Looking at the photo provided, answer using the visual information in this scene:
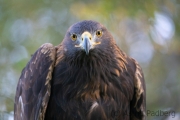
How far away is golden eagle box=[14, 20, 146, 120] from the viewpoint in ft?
25.0

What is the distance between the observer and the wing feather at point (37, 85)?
777 centimetres

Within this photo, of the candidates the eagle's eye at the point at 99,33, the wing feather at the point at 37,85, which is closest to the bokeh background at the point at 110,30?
the wing feather at the point at 37,85

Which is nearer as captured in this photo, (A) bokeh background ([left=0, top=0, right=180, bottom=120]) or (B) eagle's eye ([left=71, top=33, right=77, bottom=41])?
(B) eagle's eye ([left=71, top=33, right=77, bottom=41])

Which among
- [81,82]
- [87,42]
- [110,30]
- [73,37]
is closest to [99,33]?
[73,37]

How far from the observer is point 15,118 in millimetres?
8562

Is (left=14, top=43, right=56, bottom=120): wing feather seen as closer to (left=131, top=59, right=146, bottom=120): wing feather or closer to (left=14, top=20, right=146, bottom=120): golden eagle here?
(left=14, top=20, right=146, bottom=120): golden eagle

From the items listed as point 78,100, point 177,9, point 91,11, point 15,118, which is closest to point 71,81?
point 78,100

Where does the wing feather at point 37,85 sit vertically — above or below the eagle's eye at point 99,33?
below

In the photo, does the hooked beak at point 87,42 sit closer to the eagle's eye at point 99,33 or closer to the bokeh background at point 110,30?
the eagle's eye at point 99,33

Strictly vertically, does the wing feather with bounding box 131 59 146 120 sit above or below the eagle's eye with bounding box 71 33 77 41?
below

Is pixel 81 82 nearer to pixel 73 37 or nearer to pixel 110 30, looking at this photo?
pixel 73 37

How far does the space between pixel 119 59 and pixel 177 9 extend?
12.8ft

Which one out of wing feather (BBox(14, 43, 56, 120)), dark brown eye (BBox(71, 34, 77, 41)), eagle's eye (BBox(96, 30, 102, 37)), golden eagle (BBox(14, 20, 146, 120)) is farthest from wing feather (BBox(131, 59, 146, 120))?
wing feather (BBox(14, 43, 56, 120))

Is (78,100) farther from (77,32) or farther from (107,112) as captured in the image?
(77,32)
